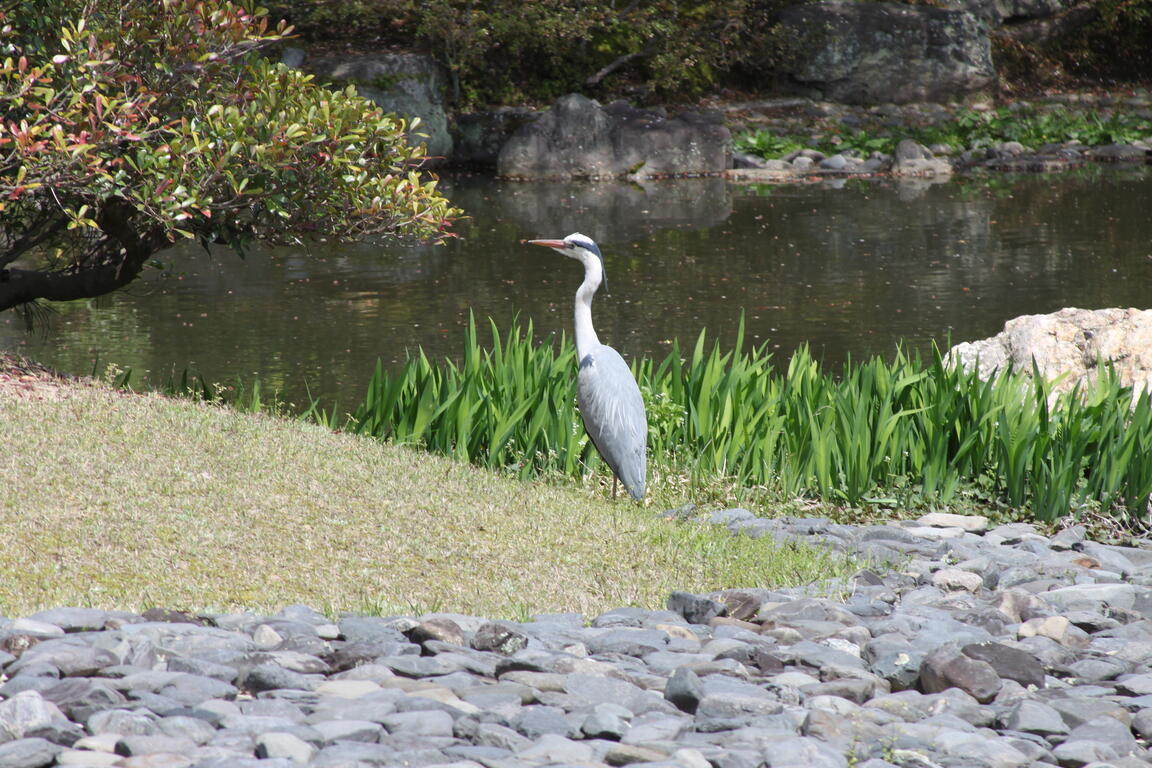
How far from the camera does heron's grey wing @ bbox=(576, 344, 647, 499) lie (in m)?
6.10

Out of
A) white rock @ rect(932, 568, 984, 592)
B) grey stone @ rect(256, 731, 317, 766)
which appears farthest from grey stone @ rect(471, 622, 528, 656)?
white rock @ rect(932, 568, 984, 592)

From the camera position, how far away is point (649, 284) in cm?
1312

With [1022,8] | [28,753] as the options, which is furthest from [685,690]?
[1022,8]

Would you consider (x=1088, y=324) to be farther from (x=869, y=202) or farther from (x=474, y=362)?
(x=869, y=202)

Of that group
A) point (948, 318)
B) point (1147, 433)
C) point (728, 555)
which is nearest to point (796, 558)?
point (728, 555)

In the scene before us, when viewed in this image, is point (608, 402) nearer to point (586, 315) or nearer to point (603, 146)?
point (586, 315)

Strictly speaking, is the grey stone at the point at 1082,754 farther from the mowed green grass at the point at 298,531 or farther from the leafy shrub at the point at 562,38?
the leafy shrub at the point at 562,38

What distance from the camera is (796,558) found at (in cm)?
532

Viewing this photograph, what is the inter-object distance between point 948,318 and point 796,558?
6.69 m

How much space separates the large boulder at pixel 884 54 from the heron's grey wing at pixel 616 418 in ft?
71.6

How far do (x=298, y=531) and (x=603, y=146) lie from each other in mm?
17739

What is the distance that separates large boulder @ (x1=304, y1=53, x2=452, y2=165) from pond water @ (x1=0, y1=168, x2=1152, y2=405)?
3.75m

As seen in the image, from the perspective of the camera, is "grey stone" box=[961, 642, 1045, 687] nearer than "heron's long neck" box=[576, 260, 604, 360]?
Yes

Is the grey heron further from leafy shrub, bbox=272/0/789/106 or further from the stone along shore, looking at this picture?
leafy shrub, bbox=272/0/789/106
